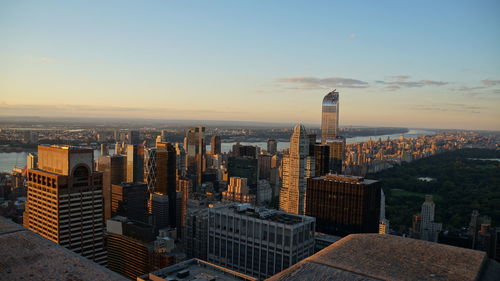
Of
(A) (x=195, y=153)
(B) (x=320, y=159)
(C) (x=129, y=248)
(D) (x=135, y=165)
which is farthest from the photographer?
(A) (x=195, y=153)

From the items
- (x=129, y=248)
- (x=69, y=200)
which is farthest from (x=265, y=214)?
(x=129, y=248)

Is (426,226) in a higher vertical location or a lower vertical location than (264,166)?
lower

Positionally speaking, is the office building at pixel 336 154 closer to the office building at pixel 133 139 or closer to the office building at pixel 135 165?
the office building at pixel 135 165

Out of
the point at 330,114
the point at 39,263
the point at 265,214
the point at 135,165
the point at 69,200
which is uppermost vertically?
the point at 330,114

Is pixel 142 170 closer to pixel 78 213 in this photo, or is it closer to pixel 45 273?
pixel 78 213

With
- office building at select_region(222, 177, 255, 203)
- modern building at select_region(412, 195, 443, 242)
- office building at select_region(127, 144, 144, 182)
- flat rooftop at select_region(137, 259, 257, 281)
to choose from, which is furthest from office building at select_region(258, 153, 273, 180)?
flat rooftop at select_region(137, 259, 257, 281)

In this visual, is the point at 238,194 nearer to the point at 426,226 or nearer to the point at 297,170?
the point at 297,170

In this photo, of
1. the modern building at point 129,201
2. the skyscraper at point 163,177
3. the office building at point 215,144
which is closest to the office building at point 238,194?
the skyscraper at point 163,177
